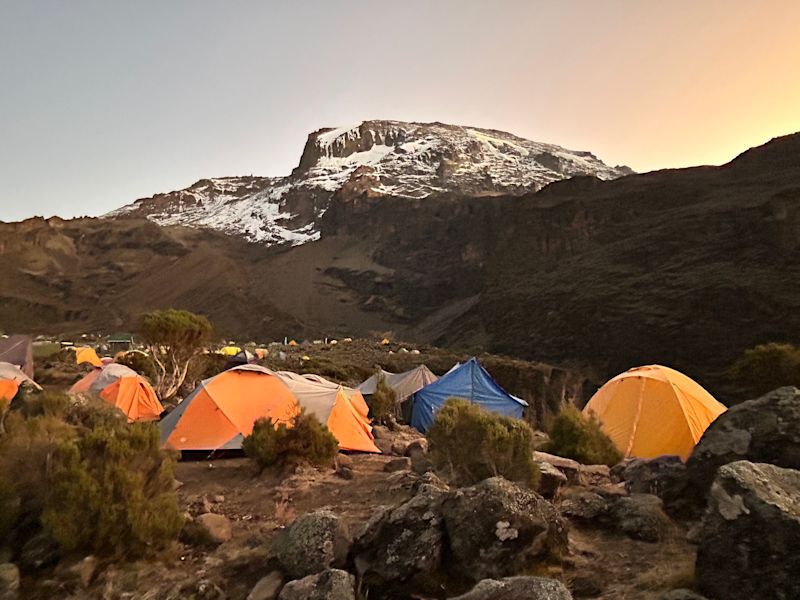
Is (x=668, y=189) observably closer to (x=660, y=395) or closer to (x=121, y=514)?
(x=660, y=395)

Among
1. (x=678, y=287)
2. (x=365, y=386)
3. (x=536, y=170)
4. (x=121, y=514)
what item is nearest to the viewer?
(x=121, y=514)

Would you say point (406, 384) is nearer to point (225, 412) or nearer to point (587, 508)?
point (225, 412)

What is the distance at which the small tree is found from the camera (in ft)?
51.2

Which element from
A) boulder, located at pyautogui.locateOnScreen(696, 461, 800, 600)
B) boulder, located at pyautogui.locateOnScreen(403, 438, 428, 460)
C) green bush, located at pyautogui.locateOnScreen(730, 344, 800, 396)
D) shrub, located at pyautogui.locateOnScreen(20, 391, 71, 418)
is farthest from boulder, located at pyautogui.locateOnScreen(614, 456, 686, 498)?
green bush, located at pyautogui.locateOnScreen(730, 344, 800, 396)

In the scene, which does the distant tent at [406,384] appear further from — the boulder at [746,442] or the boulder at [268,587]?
the boulder at [268,587]

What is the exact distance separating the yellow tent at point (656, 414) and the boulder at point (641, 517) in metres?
4.93

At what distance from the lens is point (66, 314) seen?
84000 millimetres

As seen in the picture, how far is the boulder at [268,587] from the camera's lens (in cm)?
425

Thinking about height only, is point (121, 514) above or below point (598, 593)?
above

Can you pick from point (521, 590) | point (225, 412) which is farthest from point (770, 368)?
point (521, 590)

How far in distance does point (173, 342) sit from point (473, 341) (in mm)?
52715

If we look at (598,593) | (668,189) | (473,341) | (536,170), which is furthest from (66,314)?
(536,170)

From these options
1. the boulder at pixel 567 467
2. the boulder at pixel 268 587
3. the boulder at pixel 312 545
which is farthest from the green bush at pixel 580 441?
the boulder at pixel 268 587

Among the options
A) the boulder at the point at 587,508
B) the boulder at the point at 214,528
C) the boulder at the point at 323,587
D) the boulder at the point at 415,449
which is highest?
the boulder at the point at 323,587
